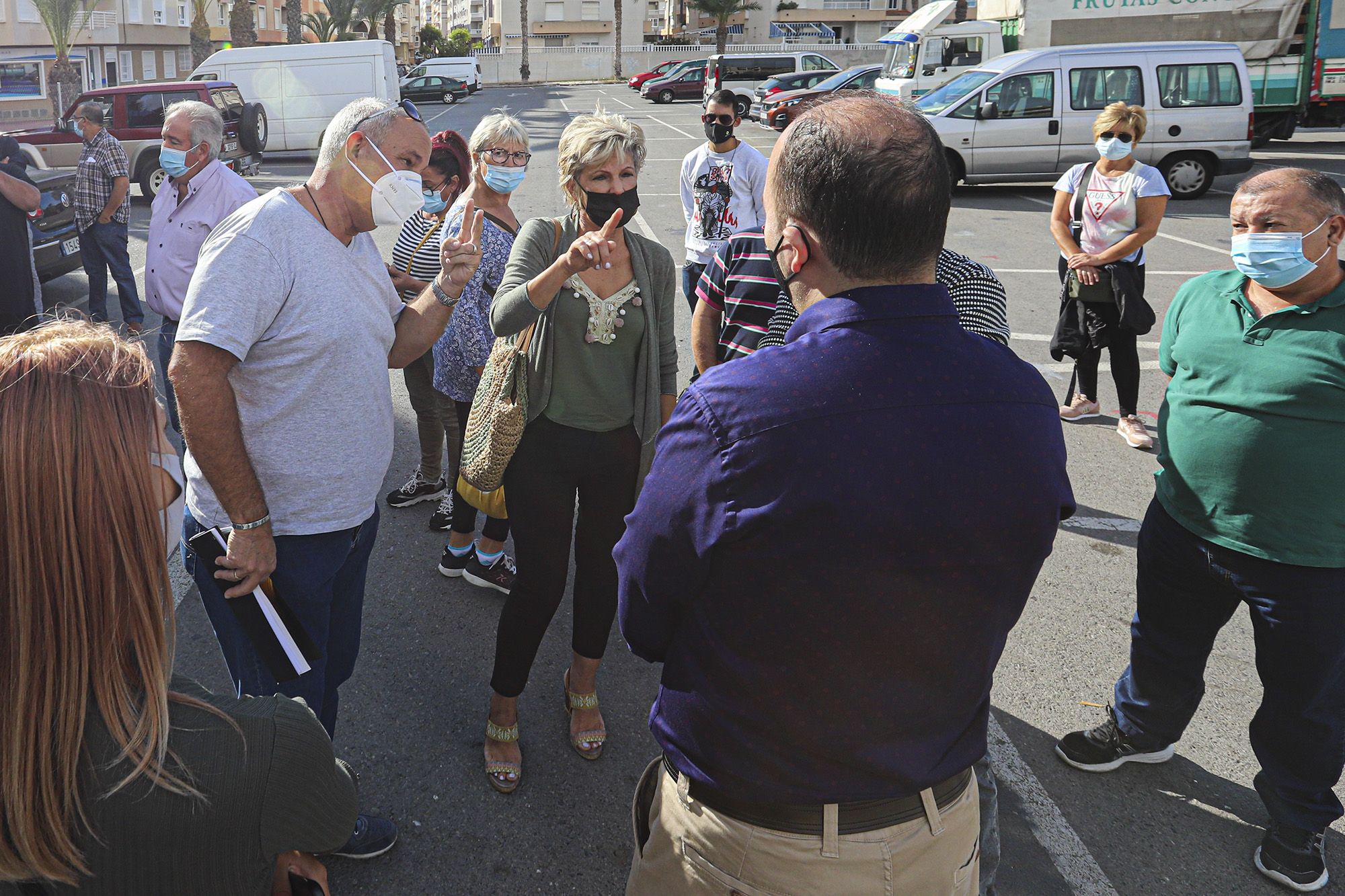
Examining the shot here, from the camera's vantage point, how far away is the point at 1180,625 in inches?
112

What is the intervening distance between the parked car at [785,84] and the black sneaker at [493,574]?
25853 mm

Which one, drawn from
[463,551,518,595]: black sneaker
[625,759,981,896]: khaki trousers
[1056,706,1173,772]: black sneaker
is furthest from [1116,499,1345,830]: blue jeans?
[463,551,518,595]: black sneaker

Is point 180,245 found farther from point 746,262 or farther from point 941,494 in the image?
point 941,494

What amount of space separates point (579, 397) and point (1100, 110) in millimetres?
13951

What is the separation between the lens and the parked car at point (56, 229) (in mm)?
8117

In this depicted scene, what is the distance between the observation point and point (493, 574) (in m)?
4.10

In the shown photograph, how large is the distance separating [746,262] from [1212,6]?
1934cm

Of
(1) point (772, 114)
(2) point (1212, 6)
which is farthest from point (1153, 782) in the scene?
(1) point (772, 114)

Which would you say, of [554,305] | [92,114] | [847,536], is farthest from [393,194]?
[92,114]

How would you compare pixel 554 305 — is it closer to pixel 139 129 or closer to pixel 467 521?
pixel 467 521

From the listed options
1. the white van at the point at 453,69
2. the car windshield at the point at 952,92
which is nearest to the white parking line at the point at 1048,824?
the car windshield at the point at 952,92

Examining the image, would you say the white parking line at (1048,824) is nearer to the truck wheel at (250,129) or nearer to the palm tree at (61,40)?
the truck wheel at (250,129)

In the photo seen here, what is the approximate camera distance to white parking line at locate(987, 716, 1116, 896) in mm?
Answer: 2617

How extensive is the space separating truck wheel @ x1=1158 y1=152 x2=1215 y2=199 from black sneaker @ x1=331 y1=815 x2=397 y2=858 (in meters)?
15.1
